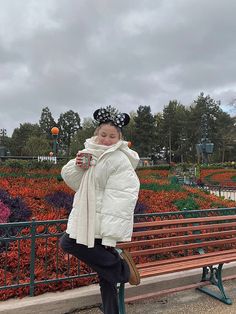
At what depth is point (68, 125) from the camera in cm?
9594

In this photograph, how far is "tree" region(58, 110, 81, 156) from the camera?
3735 inches

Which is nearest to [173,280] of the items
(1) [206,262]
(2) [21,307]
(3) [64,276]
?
(1) [206,262]

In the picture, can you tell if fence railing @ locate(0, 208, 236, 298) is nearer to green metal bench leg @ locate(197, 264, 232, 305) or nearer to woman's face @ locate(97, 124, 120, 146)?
green metal bench leg @ locate(197, 264, 232, 305)

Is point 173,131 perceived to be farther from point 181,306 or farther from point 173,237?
point 181,306

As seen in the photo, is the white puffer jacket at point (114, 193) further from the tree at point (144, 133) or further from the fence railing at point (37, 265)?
the tree at point (144, 133)

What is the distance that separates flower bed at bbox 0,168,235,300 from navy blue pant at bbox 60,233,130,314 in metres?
1.15

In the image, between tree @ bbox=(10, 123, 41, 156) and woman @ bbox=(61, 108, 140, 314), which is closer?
woman @ bbox=(61, 108, 140, 314)

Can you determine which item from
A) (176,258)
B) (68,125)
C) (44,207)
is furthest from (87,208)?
(68,125)

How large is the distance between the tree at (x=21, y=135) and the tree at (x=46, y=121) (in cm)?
493

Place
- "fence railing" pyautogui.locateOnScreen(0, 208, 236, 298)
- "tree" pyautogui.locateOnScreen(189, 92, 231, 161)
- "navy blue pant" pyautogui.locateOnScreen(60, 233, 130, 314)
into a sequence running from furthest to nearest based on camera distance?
1. "tree" pyautogui.locateOnScreen(189, 92, 231, 161)
2. "fence railing" pyautogui.locateOnScreen(0, 208, 236, 298)
3. "navy blue pant" pyautogui.locateOnScreen(60, 233, 130, 314)

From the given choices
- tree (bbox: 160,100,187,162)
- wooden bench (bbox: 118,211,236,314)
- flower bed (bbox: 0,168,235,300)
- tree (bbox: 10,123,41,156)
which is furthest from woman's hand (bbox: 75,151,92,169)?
tree (bbox: 10,123,41,156)

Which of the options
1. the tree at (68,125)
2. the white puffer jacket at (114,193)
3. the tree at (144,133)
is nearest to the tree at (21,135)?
the tree at (68,125)

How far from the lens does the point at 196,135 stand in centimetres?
7138

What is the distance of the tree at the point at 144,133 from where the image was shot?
232ft
